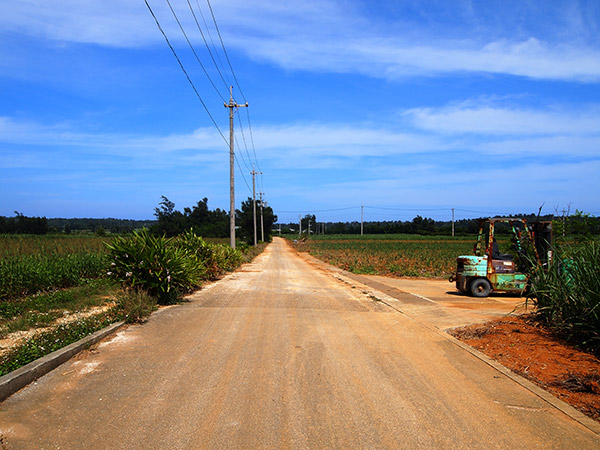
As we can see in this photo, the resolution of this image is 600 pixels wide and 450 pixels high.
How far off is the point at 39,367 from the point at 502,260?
1291 centimetres

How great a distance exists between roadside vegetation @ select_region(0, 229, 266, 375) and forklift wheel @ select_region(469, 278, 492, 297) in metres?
8.53

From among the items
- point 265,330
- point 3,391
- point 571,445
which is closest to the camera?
point 571,445

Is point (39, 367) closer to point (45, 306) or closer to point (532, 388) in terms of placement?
point (45, 306)

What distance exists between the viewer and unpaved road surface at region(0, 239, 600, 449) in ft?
12.9

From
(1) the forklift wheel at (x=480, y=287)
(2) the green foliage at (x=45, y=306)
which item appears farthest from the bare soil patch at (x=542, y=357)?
(2) the green foliage at (x=45, y=306)

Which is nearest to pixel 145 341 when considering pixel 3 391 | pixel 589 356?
pixel 3 391

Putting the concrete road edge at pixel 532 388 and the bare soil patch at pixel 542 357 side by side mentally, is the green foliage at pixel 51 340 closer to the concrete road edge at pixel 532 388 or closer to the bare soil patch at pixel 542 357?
the concrete road edge at pixel 532 388

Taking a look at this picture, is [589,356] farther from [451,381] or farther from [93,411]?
[93,411]

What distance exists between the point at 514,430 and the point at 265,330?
185 inches

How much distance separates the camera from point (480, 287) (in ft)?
47.8

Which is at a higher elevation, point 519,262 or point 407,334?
point 519,262

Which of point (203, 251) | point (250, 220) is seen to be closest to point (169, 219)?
point (250, 220)

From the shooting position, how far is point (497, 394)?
5145 millimetres

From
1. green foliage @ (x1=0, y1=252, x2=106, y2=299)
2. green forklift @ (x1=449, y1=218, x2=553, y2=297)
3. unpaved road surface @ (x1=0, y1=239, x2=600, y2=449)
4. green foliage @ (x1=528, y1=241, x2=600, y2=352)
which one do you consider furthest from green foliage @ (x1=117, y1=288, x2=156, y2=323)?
green forklift @ (x1=449, y1=218, x2=553, y2=297)
